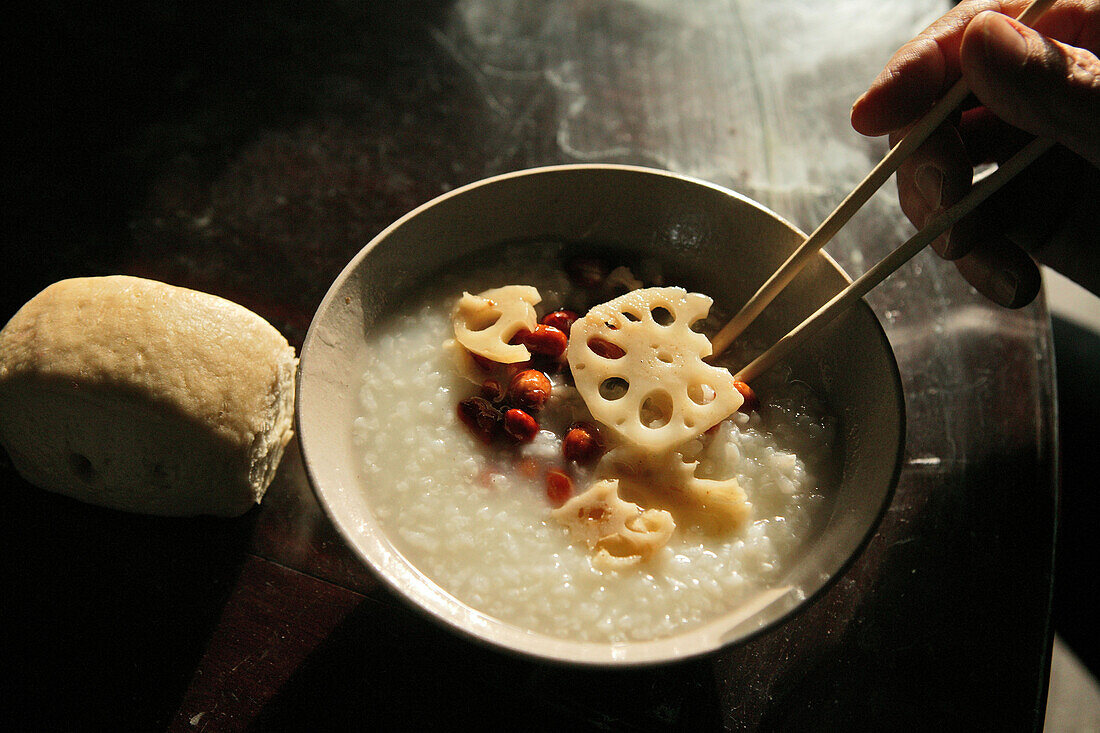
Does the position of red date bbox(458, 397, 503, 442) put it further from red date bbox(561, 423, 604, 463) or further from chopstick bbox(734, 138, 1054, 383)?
chopstick bbox(734, 138, 1054, 383)

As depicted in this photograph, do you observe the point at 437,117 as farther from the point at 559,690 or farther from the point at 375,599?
the point at 559,690

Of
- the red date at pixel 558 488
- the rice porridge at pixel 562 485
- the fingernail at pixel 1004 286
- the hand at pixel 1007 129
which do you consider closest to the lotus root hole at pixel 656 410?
the rice porridge at pixel 562 485

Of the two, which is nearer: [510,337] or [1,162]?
[510,337]

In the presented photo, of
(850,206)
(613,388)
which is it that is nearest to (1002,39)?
(850,206)

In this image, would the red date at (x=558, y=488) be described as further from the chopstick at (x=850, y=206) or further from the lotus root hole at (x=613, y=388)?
the chopstick at (x=850, y=206)

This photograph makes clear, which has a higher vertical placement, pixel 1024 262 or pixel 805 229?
pixel 1024 262

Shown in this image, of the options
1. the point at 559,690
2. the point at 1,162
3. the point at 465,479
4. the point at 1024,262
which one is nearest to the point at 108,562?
the point at 465,479

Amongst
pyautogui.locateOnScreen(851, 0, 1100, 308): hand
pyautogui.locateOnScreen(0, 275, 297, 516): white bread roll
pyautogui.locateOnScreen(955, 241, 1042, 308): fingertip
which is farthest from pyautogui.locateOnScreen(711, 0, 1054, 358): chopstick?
pyautogui.locateOnScreen(0, 275, 297, 516): white bread roll

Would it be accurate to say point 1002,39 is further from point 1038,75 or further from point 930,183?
point 930,183
